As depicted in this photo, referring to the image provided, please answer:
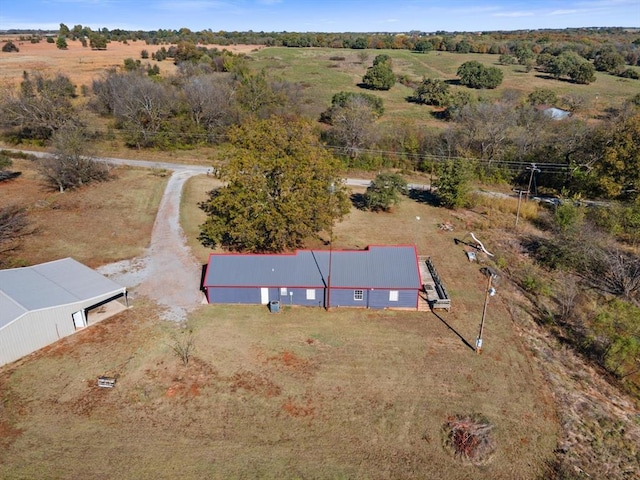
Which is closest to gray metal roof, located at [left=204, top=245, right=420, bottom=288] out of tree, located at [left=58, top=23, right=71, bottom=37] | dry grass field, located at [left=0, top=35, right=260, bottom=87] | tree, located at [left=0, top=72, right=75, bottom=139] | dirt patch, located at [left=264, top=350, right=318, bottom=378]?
dirt patch, located at [left=264, top=350, right=318, bottom=378]

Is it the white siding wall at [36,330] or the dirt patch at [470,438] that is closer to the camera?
the dirt patch at [470,438]

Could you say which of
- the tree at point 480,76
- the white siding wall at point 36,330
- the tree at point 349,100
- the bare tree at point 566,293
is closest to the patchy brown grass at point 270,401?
the white siding wall at point 36,330

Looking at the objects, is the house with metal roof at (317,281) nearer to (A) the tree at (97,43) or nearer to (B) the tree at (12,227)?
(B) the tree at (12,227)

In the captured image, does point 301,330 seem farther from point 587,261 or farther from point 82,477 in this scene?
point 587,261

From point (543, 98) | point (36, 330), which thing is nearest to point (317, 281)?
point (36, 330)

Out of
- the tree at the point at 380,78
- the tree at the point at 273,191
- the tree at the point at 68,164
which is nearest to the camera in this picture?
the tree at the point at 273,191

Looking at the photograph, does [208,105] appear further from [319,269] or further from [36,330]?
[36,330]

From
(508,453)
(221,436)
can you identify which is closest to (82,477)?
(221,436)
